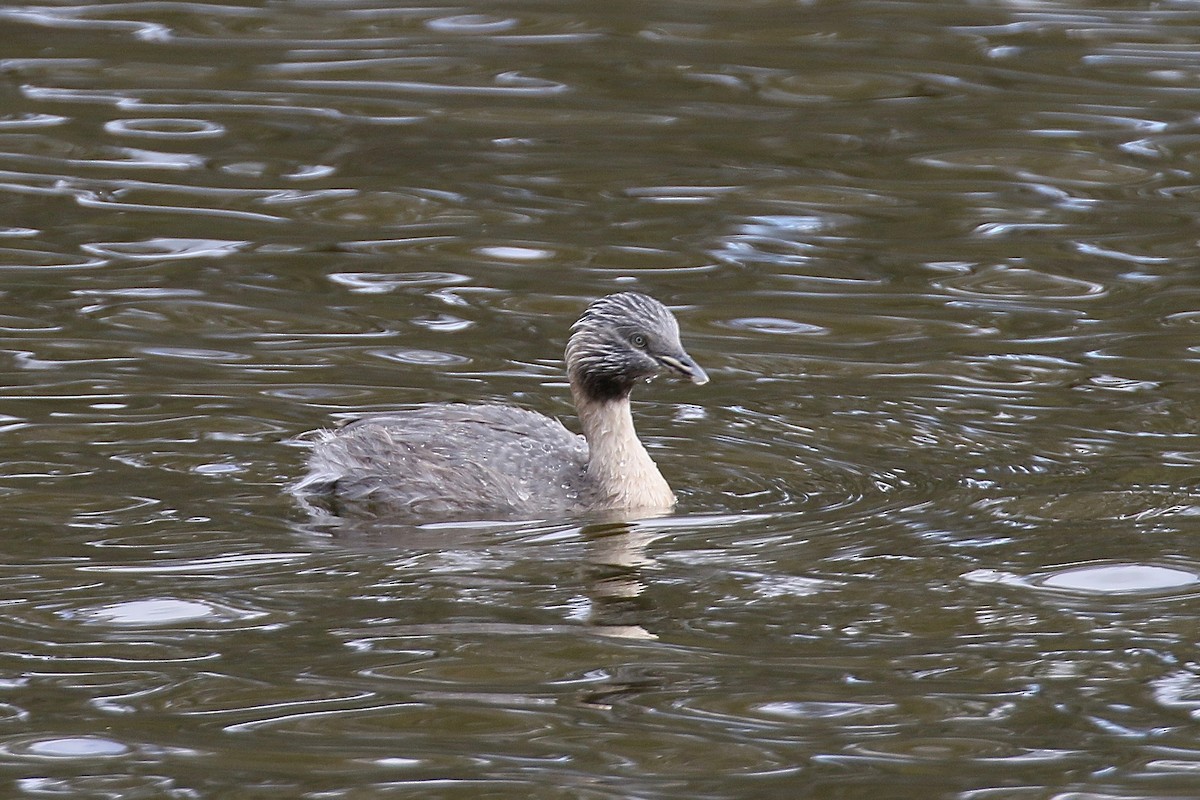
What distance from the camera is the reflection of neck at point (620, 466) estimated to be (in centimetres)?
986

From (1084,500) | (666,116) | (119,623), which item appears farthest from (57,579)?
(666,116)

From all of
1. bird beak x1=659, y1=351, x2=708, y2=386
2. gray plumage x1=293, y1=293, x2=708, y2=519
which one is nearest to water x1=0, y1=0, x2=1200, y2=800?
gray plumage x1=293, y1=293, x2=708, y2=519

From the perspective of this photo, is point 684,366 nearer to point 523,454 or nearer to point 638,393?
point 523,454

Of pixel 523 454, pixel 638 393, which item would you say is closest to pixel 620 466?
pixel 523 454

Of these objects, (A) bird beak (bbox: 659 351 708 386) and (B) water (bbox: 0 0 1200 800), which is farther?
(A) bird beak (bbox: 659 351 708 386)

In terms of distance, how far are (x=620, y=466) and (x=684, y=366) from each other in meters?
0.49

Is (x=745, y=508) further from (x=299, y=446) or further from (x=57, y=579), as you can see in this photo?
(x=57, y=579)

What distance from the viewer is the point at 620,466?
991cm

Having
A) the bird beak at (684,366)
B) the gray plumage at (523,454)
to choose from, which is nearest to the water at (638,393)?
the gray plumage at (523,454)

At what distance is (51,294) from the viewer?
12.6 m

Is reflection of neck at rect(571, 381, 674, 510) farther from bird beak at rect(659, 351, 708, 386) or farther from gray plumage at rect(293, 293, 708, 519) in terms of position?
bird beak at rect(659, 351, 708, 386)

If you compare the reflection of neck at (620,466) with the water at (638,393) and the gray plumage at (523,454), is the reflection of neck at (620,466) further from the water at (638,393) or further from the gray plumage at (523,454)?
the water at (638,393)

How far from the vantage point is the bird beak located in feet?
32.2

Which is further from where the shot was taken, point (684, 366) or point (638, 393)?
point (638, 393)
